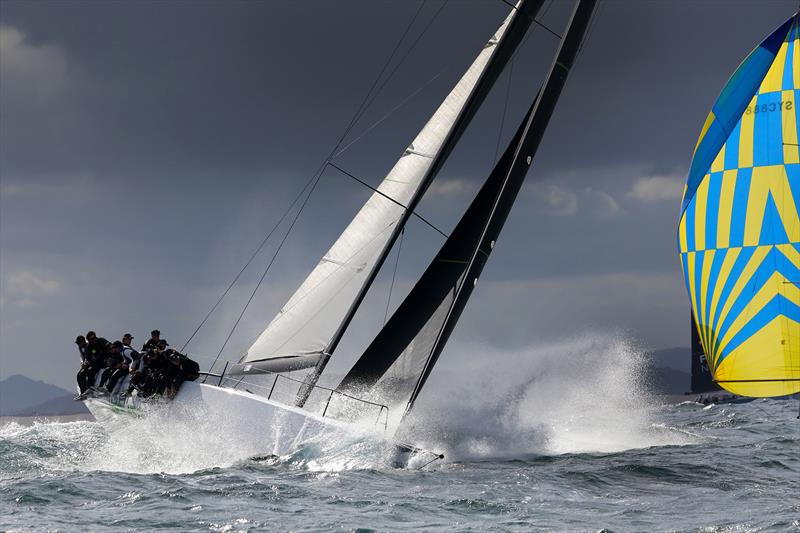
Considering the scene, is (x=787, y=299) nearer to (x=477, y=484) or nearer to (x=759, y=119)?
(x=759, y=119)

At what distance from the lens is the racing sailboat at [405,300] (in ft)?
46.9

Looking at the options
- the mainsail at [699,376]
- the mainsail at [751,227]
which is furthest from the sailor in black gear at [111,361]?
the mainsail at [699,376]

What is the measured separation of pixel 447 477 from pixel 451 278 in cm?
357

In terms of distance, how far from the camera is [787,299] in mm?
13219

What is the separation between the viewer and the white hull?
43.2ft

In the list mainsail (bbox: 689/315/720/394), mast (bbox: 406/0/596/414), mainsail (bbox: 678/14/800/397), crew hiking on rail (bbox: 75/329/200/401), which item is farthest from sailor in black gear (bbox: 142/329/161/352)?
mainsail (bbox: 689/315/720/394)

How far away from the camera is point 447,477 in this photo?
12.6m

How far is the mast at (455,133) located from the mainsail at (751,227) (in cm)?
336

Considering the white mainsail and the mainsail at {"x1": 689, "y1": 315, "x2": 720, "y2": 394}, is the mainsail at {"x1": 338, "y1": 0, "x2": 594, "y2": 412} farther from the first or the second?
the mainsail at {"x1": 689, "y1": 315, "x2": 720, "y2": 394}

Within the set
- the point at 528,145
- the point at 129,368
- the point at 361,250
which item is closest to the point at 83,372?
the point at 129,368

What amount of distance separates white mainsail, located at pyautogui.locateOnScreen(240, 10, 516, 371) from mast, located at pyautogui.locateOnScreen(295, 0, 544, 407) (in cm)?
6

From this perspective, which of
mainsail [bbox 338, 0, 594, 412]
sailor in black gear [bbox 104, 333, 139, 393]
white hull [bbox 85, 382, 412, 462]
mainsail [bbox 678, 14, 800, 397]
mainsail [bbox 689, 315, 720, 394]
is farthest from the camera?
mainsail [bbox 689, 315, 720, 394]

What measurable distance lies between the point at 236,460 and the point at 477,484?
3.30 m

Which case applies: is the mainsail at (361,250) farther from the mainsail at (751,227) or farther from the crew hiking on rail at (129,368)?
the mainsail at (751,227)
